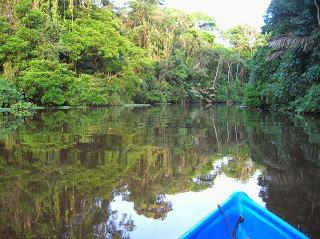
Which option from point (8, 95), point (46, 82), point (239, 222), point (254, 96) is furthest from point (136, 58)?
point (239, 222)

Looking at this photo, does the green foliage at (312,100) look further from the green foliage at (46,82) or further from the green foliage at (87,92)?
the green foliage at (46,82)

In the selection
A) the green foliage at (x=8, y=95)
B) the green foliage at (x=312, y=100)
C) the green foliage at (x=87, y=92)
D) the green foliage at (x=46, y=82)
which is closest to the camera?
the green foliage at (x=312, y=100)

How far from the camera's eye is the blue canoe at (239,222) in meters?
2.24

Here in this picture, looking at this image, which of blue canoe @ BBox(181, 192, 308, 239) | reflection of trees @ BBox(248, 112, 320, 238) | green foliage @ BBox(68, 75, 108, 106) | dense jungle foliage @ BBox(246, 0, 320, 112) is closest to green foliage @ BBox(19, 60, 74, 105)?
green foliage @ BBox(68, 75, 108, 106)

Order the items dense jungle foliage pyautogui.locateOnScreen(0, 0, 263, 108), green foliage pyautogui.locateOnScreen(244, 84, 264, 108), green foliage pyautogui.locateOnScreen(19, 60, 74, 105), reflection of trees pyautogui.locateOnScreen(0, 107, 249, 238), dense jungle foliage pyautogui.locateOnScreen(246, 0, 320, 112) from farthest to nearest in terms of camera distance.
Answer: green foliage pyautogui.locateOnScreen(244, 84, 264, 108), dense jungle foliage pyautogui.locateOnScreen(0, 0, 263, 108), green foliage pyautogui.locateOnScreen(19, 60, 74, 105), dense jungle foliage pyautogui.locateOnScreen(246, 0, 320, 112), reflection of trees pyautogui.locateOnScreen(0, 107, 249, 238)

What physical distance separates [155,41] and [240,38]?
17.5 m

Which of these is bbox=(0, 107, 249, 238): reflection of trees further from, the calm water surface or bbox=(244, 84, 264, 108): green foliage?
bbox=(244, 84, 264, 108): green foliage

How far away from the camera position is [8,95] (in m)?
21.7

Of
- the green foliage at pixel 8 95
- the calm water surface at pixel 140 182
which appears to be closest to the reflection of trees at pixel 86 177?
the calm water surface at pixel 140 182

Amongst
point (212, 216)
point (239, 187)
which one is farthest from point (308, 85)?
point (212, 216)

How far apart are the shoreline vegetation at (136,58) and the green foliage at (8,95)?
5 cm

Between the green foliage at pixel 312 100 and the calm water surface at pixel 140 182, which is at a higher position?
the green foliage at pixel 312 100

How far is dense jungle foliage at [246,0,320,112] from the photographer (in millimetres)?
16984

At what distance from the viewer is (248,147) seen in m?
8.53
